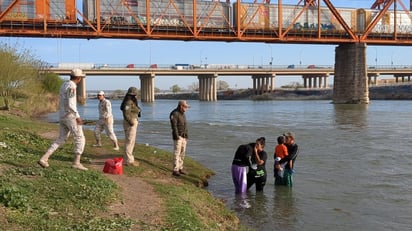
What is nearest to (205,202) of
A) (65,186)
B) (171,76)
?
(65,186)

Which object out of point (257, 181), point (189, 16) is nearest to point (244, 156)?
point (257, 181)

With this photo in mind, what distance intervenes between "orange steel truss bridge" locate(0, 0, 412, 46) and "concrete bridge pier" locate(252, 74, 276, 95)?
66165 mm

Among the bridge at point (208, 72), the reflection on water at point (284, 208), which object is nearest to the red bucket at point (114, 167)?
the reflection on water at point (284, 208)

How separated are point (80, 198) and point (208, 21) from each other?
72.3 meters

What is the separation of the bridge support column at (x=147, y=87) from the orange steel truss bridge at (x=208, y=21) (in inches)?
2324

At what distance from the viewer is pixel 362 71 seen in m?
85.9

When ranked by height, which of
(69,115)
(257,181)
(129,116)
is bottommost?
(257,181)

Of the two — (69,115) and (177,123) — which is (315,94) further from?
(69,115)

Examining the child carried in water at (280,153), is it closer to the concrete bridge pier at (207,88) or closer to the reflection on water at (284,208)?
the reflection on water at (284,208)

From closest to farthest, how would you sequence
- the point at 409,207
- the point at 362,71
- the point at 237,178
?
the point at 409,207 < the point at 237,178 < the point at 362,71

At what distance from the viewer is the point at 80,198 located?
747 cm

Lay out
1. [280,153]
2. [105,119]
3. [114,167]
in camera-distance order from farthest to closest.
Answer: [105,119] → [280,153] → [114,167]

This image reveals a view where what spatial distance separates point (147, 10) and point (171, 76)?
6488cm

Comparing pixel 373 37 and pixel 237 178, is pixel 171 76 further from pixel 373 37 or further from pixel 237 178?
pixel 237 178
